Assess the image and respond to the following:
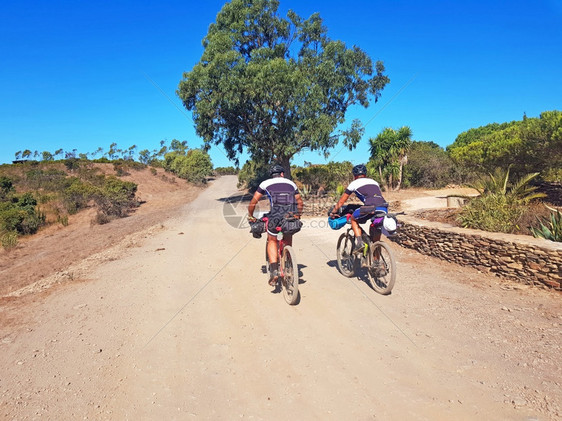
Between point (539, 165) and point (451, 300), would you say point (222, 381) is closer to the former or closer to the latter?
point (451, 300)

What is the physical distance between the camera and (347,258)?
20.5 feet

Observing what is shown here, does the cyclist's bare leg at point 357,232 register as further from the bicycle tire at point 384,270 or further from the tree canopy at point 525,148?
the tree canopy at point 525,148

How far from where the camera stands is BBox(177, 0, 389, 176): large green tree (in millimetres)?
20734

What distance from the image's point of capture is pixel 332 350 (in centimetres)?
359

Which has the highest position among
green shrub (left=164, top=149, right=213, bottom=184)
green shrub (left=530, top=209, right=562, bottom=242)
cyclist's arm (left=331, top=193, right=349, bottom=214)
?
green shrub (left=164, top=149, right=213, bottom=184)

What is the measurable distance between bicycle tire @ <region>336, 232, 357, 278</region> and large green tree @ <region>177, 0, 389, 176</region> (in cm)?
1576

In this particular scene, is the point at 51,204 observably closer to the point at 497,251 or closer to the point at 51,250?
the point at 51,250

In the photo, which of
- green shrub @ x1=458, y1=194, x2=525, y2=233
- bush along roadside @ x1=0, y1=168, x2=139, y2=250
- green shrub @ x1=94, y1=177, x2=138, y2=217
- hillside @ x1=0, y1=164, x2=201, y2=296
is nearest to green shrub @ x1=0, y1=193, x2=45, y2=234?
bush along roadside @ x1=0, y1=168, x2=139, y2=250

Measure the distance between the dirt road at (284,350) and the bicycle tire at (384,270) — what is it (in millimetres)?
172

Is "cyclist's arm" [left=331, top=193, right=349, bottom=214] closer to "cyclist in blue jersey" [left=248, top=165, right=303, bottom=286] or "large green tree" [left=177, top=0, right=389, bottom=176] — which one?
"cyclist in blue jersey" [left=248, top=165, right=303, bottom=286]

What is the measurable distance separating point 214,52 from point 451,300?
850 inches

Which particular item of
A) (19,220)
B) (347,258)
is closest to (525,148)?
(347,258)

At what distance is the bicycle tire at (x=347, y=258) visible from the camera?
19.9 ft

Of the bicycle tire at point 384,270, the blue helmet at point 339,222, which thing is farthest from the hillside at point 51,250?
the bicycle tire at point 384,270
